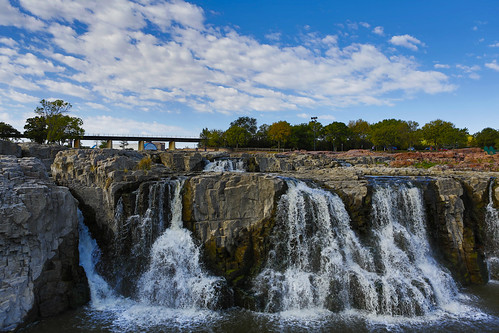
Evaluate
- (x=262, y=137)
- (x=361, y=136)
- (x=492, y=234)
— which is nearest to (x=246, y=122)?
(x=262, y=137)

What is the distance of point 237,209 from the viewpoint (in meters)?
15.6

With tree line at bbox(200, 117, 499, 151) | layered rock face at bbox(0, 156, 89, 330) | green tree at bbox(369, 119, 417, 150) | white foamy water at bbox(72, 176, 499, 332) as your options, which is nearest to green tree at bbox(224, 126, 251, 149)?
tree line at bbox(200, 117, 499, 151)

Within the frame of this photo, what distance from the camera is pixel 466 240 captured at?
1762 cm

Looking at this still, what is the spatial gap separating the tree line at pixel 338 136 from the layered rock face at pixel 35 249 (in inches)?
2099

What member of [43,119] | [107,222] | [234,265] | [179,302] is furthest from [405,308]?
[43,119]

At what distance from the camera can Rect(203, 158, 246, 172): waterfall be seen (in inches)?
1213

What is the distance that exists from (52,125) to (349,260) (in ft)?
160

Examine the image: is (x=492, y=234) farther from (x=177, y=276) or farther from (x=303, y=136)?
(x=303, y=136)

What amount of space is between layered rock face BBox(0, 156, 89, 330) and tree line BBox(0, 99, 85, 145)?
120ft

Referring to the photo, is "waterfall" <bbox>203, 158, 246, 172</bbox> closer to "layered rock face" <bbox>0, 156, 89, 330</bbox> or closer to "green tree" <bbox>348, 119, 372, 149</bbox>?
"layered rock face" <bbox>0, 156, 89, 330</bbox>

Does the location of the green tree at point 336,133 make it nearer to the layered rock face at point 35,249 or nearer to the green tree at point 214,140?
the green tree at point 214,140

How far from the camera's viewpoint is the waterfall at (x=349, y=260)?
13305mm

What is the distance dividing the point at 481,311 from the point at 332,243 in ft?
23.6

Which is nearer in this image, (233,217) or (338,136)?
(233,217)
